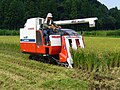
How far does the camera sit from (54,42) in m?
13.3

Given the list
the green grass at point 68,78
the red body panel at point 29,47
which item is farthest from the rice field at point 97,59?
the red body panel at point 29,47

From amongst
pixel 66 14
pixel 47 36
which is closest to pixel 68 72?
pixel 47 36

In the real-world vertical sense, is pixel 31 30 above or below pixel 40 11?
below

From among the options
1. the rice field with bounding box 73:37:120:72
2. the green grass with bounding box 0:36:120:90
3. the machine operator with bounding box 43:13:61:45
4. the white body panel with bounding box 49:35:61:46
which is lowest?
the green grass with bounding box 0:36:120:90

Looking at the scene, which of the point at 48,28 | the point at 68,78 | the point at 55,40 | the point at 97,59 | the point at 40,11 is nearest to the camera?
the point at 68,78

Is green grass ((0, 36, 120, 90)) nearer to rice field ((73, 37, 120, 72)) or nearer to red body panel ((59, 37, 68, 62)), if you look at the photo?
rice field ((73, 37, 120, 72))

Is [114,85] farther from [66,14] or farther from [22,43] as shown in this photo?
[66,14]

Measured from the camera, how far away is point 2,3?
231ft

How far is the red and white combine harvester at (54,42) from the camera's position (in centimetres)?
1288

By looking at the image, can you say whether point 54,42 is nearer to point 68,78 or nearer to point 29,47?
point 29,47

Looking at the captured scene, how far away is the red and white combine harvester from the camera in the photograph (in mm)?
12883

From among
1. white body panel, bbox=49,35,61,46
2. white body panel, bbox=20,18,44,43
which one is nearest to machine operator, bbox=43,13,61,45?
white body panel, bbox=49,35,61,46

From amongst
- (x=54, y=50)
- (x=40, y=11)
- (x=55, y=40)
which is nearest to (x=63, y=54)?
(x=54, y=50)

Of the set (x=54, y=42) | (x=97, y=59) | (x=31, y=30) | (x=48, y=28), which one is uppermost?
(x=48, y=28)
